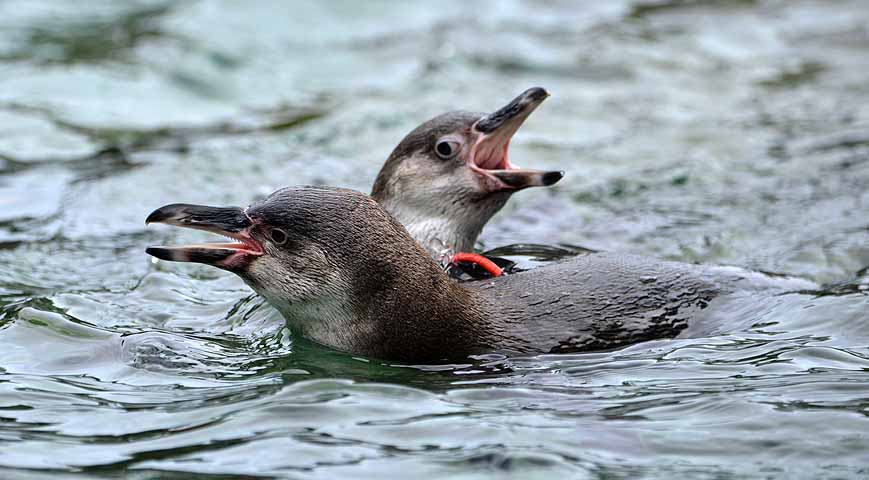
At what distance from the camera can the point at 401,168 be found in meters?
7.27

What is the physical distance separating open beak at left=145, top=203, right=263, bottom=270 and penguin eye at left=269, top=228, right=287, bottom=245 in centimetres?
7

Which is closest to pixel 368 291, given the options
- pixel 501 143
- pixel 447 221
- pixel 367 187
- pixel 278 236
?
pixel 278 236

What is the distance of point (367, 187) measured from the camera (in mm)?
9398

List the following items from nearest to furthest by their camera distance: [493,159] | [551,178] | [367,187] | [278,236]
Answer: [278,236] < [551,178] < [493,159] < [367,187]

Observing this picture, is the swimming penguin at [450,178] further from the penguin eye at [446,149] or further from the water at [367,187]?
Result: the water at [367,187]

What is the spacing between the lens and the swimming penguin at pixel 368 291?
551 centimetres

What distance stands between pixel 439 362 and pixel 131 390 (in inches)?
52.5

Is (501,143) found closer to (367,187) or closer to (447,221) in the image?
(447,221)

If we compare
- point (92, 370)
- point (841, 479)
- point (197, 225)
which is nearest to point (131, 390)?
point (92, 370)

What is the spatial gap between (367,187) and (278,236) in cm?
389

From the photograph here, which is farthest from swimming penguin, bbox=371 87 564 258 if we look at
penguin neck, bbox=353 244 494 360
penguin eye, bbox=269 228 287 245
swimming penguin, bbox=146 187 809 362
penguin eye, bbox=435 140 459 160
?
penguin eye, bbox=269 228 287 245

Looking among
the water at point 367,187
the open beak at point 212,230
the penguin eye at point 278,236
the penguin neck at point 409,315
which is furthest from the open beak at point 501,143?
the open beak at point 212,230

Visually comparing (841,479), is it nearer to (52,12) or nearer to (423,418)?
(423,418)

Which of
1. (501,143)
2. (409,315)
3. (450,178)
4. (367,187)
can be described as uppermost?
(501,143)
